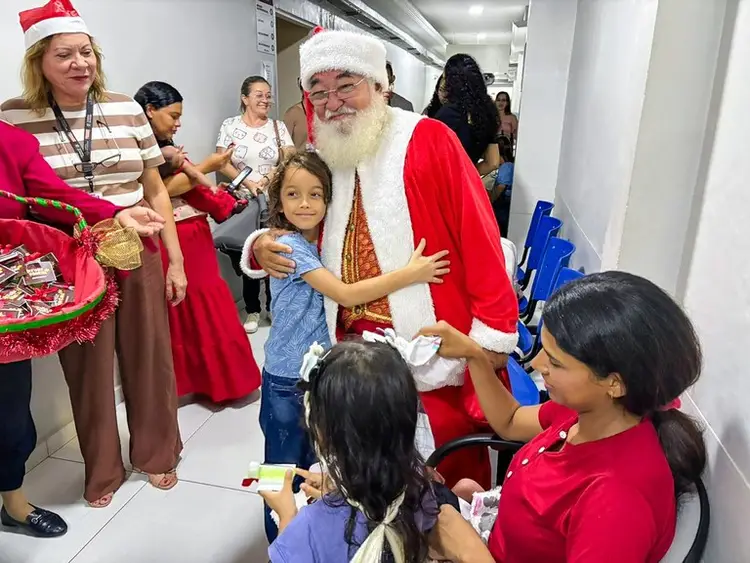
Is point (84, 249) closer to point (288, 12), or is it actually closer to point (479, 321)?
point (479, 321)

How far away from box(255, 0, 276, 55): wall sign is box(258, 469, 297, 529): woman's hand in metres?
3.97

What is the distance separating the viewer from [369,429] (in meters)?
0.92

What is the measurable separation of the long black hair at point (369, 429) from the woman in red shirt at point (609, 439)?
0.48ft

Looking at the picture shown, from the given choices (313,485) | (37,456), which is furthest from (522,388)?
(37,456)

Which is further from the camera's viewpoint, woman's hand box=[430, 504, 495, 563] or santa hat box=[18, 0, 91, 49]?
santa hat box=[18, 0, 91, 49]

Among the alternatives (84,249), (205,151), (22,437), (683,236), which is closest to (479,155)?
(205,151)

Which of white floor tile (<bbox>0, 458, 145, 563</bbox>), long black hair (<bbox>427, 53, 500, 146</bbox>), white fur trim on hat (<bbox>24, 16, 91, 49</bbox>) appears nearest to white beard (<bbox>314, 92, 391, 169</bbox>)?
white fur trim on hat (<bbox>24, 16, 91, 49</bbox>)

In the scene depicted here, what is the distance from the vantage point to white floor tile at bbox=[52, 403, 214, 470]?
2.44m

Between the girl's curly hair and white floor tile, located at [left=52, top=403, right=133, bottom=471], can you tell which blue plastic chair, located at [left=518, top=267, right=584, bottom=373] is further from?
white floor tile, located at [left=52, top=403, right=133, bottom=471]

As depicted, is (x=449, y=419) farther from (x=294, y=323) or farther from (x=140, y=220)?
(x=140, y=220)

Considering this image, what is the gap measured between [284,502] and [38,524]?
1332mm

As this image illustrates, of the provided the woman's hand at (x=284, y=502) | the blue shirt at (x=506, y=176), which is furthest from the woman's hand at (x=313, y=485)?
the blue shirt at (x=506, y=176)

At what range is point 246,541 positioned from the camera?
1971 mm

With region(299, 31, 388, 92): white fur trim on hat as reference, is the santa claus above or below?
below
